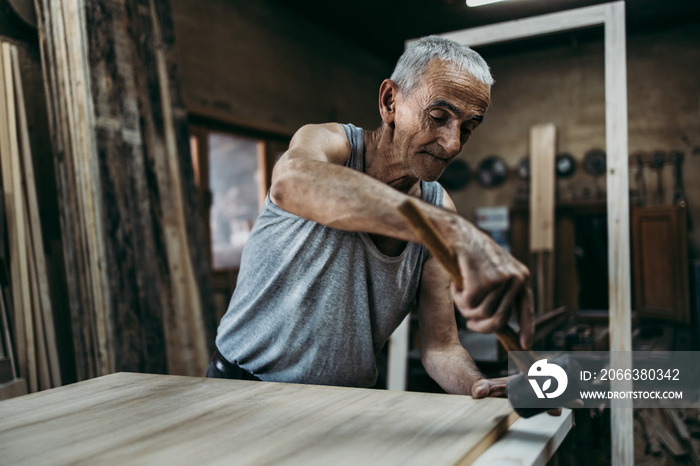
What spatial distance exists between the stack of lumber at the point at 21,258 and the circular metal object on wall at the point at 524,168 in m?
5.81

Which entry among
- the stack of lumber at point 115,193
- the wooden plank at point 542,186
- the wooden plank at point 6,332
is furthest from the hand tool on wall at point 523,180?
the wooden plank at point 6,332

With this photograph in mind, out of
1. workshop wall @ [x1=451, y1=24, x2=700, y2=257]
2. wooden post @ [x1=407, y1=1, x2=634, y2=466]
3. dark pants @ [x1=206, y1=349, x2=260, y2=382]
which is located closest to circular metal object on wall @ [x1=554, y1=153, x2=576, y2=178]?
workshop wall @ [x1=451, y1=24, x2=700, y2=257]

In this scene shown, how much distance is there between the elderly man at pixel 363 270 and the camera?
130cm

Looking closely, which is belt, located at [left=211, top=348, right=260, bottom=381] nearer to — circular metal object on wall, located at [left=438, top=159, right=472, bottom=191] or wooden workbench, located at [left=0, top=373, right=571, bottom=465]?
wooden workbench, located at [left=0, top=373, right=571, bottom=465]

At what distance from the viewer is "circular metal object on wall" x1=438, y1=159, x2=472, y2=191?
732 centimetres

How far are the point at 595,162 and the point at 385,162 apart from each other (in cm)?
592

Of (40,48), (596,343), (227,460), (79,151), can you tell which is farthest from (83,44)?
(596,343)

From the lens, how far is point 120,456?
0.79 metres

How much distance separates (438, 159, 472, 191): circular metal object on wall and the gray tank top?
600cm

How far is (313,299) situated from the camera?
1.37m

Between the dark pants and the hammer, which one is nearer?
the hammer

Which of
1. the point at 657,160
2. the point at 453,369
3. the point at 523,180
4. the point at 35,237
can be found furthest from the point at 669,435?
the point at 523,180

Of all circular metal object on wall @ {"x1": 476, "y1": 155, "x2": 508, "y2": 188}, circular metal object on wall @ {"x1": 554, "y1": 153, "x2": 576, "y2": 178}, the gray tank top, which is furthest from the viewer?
circular metal object on wall @ {"x1": 476, "y1": 155, "x2": 508, "y2": 188}

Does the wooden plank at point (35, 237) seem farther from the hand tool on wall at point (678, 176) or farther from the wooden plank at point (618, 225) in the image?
the hand tool on wall at point (678, 176)
